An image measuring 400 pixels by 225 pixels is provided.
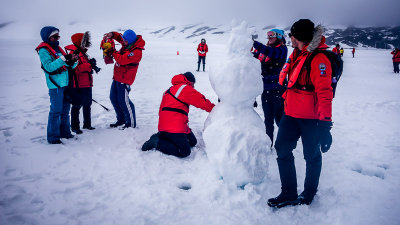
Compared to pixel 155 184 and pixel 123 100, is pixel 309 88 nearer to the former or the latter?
pixel 155 184

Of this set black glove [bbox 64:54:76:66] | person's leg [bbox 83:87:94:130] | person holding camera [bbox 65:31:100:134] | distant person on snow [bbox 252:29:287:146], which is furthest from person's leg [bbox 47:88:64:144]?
distant person on snow [bbox 252:29:287:146]

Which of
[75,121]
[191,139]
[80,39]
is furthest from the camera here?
[75,121]

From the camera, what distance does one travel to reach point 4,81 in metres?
8.77

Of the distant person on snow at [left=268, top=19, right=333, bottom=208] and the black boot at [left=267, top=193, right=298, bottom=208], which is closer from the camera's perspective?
the distant person on snow at [left=268, top=19, right=333, bottom=208]

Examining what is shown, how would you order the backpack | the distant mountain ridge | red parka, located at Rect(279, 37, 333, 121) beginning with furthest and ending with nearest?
the distant mountain ridge, the backpack, red parka, located at Rect(279, 37, 333, 121)

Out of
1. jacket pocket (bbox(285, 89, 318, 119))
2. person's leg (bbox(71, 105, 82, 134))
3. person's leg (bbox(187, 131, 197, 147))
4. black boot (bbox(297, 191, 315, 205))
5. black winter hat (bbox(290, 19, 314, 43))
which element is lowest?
black boot (bbox(297, 191, 315, 205))

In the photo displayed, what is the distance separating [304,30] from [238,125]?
124 centimetres

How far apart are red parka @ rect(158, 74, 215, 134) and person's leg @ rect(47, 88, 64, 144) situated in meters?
1.62

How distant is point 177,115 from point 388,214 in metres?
2.76

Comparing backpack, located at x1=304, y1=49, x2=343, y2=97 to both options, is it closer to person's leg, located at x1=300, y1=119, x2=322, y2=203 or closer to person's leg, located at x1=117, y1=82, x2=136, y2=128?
person's leg, located at x1=300, y1=119, x2=322, y2=203

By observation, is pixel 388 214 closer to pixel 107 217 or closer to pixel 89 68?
pixel 107 217

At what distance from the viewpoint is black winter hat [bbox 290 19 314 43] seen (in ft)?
7.57

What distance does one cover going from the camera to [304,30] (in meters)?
2.32

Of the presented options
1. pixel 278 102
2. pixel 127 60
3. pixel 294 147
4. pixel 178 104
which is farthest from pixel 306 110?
pixel 127 60
